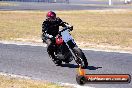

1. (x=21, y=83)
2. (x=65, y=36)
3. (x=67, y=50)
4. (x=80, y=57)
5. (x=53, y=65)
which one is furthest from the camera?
(x=53, y=65)

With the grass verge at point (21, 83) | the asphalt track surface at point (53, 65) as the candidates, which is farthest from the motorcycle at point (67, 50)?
the grass verge at point (21, 83)

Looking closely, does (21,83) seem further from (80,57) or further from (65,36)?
(65,36)

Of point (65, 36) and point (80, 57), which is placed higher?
point (65, 36)

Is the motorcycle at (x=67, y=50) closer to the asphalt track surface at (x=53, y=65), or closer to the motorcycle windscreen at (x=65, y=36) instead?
the motorcycle windscreen at (x=65, y=36)

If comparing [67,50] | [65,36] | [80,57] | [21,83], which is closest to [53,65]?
[67,50]

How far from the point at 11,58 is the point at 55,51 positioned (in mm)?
2205

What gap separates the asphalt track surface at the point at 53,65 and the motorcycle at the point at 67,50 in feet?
1.01

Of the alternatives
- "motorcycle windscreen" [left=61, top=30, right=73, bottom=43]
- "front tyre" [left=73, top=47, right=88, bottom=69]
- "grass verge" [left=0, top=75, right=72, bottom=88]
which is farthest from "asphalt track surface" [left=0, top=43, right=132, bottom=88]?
"motorcycle windscreen" [left=61, top=30, right=73, bottom=43]

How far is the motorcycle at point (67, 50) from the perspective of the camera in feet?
39.4

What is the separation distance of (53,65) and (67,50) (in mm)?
1042

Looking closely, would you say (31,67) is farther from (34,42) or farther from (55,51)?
(34,42)

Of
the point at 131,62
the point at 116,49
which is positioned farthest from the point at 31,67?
the point at 116,49

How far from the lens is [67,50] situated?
12.4 metres

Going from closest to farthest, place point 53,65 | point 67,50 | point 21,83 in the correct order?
1. point 21,83
2. point 67,50
3. point 53,65
